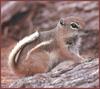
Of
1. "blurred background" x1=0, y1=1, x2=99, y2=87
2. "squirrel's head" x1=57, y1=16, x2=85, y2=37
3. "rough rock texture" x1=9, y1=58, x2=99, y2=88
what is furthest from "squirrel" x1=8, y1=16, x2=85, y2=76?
"blurred background" x1=0, y1=1, x2=99, y2=87

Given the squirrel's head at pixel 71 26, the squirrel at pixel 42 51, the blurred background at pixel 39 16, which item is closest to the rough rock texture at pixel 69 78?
the squirrel at pixel 42 51

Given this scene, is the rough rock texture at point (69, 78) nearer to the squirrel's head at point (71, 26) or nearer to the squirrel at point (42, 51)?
the squirrel at point (42, 51)

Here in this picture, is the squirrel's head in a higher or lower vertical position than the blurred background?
lower

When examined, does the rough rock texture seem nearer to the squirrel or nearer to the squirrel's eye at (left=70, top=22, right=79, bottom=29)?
the squirrel

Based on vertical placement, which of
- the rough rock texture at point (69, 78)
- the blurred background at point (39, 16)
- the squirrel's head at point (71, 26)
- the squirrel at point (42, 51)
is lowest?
the rough rock texture at point (69, 78)

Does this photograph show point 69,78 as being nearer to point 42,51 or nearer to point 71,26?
point 42,51
